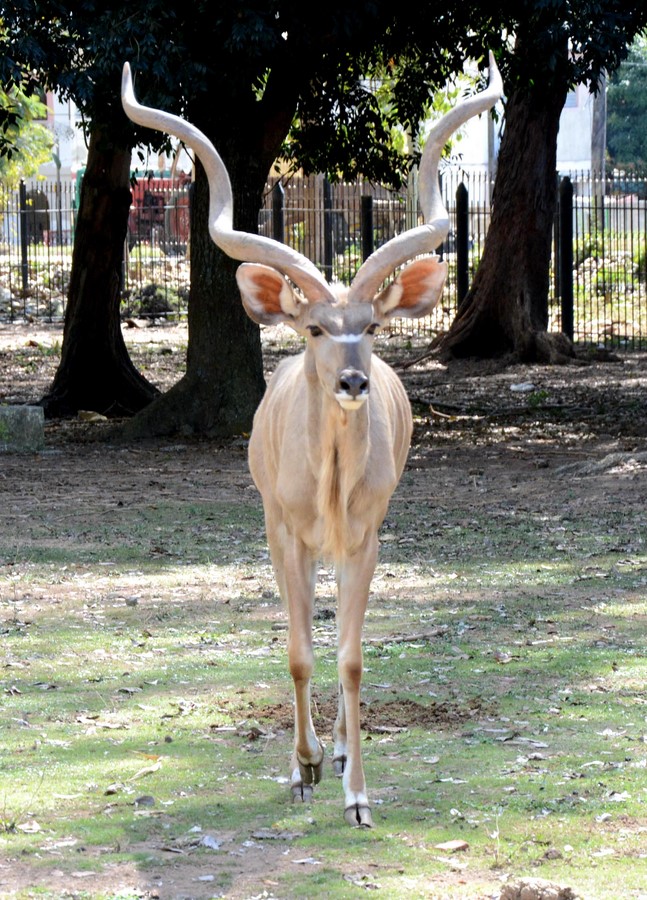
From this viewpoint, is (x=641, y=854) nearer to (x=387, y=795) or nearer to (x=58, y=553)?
(x=387, y=795)

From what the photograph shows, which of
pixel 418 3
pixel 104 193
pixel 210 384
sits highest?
pixel 418 3

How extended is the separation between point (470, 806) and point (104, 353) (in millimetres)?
11623

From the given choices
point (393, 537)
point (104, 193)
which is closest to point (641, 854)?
point (393, 537)

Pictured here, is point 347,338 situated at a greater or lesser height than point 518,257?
lesser

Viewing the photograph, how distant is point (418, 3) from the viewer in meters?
13.4

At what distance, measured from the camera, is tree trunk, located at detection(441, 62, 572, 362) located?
20.5m

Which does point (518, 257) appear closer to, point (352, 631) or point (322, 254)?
point (322, 254)

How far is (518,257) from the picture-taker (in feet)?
68.3

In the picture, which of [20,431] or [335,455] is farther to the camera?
[20,431]

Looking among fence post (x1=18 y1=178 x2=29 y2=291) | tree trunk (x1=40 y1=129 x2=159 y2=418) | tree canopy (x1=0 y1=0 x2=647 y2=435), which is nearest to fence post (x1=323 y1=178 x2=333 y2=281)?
fence post (x1=18 y1=178 x2=29 y2=291)

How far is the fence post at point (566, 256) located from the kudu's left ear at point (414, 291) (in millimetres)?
16924

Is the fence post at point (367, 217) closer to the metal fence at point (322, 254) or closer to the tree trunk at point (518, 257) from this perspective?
the metal fence at point (322, 254)

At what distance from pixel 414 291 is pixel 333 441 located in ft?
2.18

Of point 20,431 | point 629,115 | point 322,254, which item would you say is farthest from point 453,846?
point 629,115
